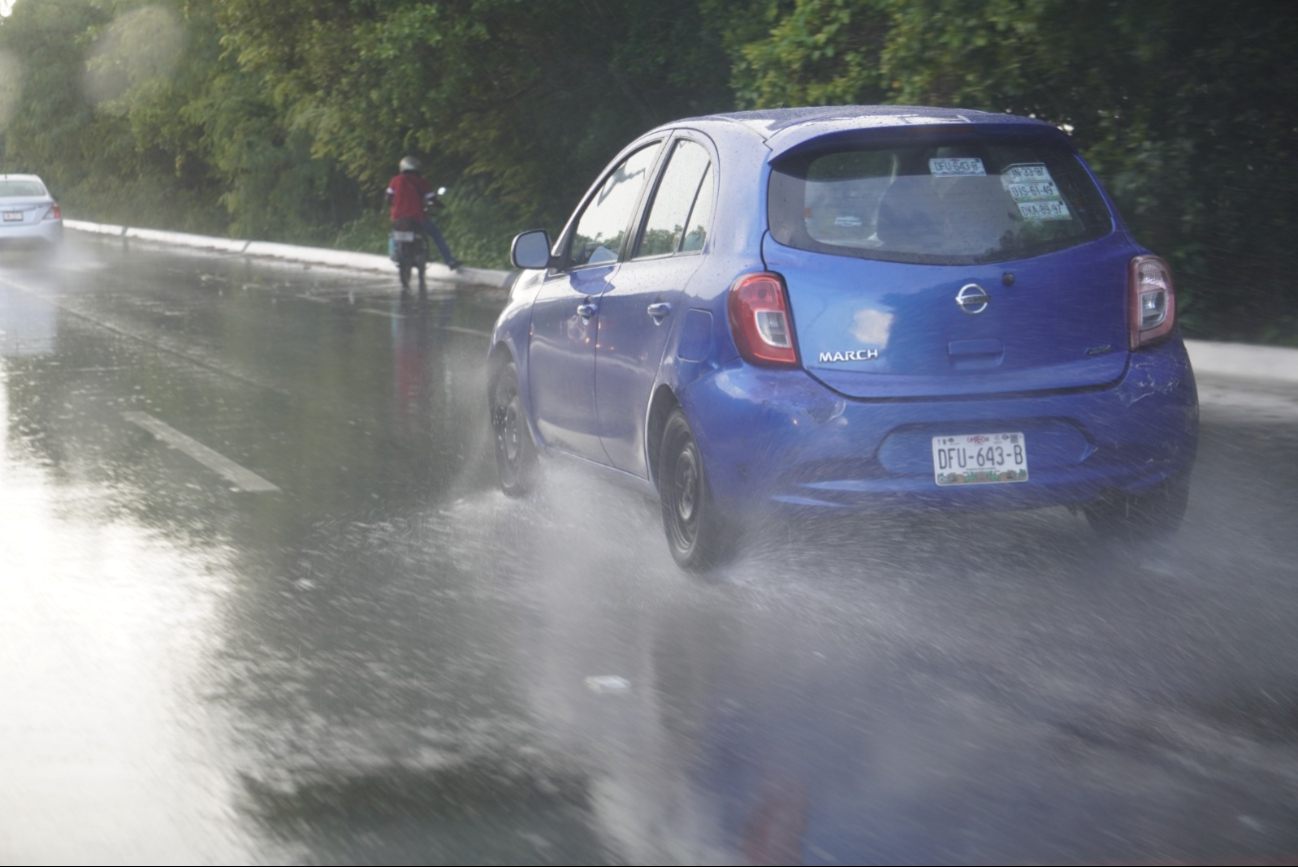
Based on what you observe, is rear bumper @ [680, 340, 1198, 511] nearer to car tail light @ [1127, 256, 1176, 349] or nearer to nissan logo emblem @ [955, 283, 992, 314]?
car tail light @ [1127, 256, 1176, 349]

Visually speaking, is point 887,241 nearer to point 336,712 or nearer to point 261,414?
point 336,712

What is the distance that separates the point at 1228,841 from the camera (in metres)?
3.86

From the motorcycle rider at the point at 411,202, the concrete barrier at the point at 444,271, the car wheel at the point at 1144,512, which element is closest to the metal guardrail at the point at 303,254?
the concrete barrier at the point at 444,271

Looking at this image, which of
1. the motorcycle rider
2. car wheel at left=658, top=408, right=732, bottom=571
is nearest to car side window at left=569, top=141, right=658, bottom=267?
car wheel at left=658, top=408, right=732, bottom=571

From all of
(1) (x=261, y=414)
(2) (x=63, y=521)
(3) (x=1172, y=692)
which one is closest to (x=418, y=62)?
(1) (x=261, y=414)

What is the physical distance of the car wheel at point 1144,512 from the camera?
6.18 meters

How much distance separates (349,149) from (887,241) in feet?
77.2

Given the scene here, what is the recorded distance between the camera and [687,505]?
6.35 metres

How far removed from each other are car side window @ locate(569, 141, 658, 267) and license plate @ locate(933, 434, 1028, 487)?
1984mm

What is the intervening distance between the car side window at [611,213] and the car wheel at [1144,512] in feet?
7.37

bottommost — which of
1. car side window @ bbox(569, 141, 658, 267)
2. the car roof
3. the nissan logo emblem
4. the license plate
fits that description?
the license plate

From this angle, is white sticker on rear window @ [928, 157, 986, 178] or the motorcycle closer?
white sticker on rear window @ [928, 157, 986, 178]

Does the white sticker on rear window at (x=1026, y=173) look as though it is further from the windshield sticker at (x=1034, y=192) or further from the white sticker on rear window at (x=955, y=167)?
the white sticker on rear window at (x=955, y=167)

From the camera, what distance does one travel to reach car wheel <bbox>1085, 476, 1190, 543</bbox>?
6.18 meters
